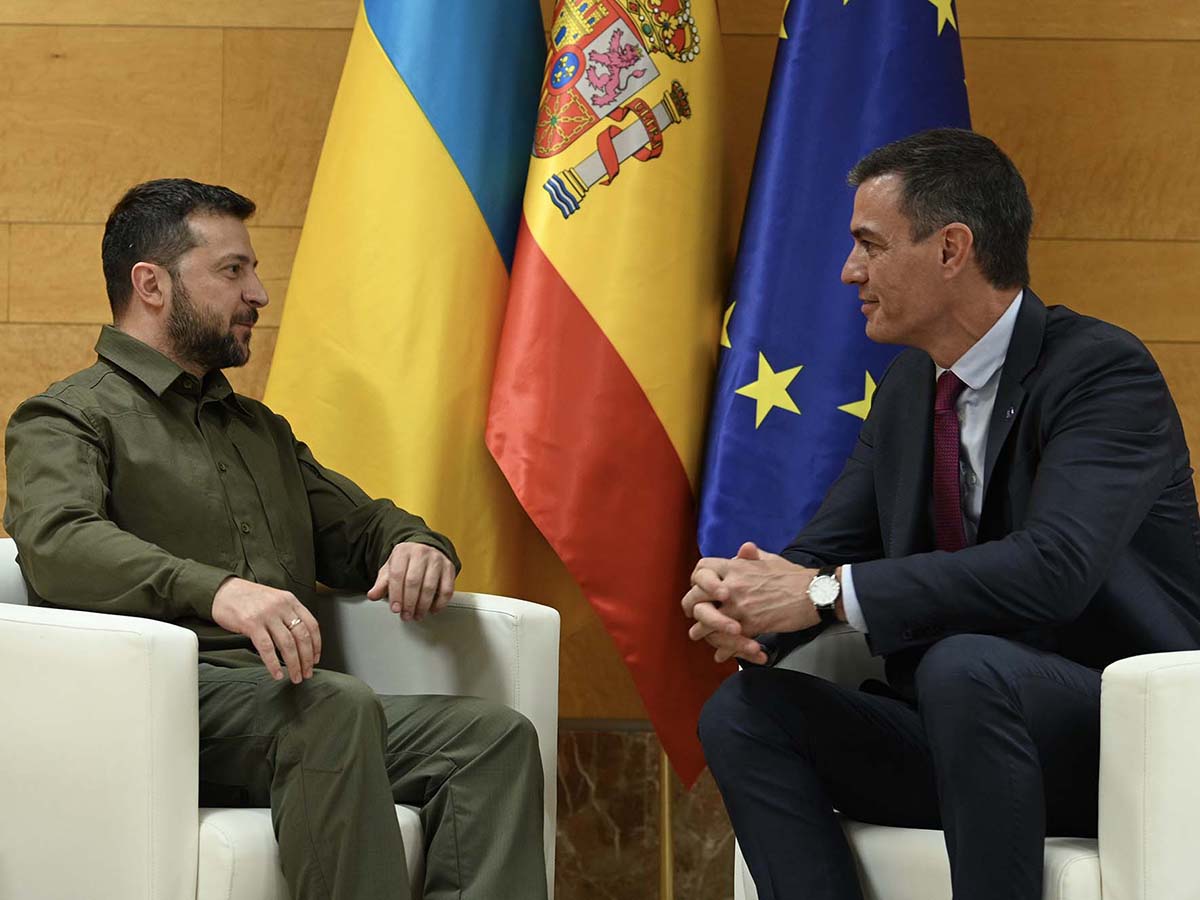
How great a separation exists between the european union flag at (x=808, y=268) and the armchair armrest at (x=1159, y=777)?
1.09 m

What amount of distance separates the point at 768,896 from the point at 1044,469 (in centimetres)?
67

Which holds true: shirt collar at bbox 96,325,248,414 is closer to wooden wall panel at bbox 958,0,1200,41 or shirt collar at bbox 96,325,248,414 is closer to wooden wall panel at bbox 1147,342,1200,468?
wooden wall panel at bbox 958,0,1200,41

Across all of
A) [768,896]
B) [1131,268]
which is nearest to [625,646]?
[768,896]

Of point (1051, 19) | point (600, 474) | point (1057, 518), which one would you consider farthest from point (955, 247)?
point (1051, 19)

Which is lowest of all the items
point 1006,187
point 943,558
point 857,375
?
point 943,558

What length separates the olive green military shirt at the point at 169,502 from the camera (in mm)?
1972

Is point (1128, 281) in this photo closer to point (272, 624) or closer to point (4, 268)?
point (272, 624)

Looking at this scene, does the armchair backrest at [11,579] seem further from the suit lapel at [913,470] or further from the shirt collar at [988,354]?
the shirt collar at [988,354]

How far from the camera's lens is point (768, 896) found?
6.31 feet

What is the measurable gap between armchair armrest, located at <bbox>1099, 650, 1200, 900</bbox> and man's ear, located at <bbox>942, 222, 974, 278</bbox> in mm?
680

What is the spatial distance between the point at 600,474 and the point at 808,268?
56 cm

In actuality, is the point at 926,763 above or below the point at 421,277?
below

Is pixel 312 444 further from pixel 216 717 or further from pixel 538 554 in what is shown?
pixel 216 717

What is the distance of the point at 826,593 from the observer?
191cm
